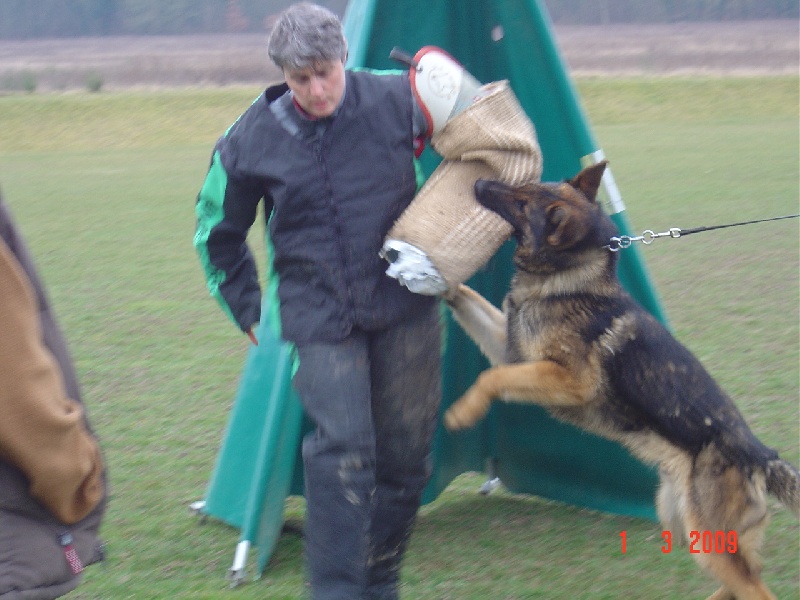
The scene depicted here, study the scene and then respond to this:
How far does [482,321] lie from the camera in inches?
138

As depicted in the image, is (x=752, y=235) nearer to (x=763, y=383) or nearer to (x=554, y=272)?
(x=763, y=383)

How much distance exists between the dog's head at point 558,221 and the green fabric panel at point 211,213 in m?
0.87

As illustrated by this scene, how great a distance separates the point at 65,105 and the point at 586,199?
23.9 meters

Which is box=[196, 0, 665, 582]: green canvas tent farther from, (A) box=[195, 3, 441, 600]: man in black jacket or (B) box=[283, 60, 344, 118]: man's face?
(B) box=[283, 60, 344, 118]: man's face

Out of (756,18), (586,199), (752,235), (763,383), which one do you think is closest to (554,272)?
(586,199)

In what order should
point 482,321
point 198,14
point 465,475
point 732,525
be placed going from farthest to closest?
point 198,14, point 465,475, point 482,321, point 732,525

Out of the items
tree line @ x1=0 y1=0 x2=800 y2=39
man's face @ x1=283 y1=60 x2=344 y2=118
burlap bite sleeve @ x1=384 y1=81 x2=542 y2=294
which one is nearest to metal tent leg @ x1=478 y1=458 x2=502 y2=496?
burlap bite sleeve @ x1=384 y1=81 x2=542 y2=294

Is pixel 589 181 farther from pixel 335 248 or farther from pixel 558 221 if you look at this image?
pixel 335 248

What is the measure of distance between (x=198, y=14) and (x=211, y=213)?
36.9 meters

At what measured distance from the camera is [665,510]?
10.6ft

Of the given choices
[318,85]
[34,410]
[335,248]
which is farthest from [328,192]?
[34,410]

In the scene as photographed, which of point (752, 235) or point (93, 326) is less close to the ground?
point (93, 326)

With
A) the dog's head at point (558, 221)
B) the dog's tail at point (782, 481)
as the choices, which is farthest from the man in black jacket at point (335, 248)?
the dog's tail at point (782, 481)

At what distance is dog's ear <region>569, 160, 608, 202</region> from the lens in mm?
3309
